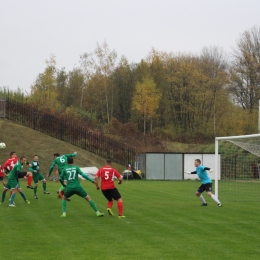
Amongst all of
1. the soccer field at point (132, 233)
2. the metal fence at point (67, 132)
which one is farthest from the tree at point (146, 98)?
the soccer field at point (132, 233)

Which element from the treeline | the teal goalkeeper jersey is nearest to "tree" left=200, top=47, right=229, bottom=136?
the treeline

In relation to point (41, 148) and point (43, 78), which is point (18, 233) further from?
point (43, 78)

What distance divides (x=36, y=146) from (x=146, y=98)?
22092 mm

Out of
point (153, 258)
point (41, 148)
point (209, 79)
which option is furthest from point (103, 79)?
point (153, 258)

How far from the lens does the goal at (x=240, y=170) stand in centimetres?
2491

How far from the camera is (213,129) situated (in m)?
69.9

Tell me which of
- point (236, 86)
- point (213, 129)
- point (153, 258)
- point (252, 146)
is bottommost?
point (153, 258)

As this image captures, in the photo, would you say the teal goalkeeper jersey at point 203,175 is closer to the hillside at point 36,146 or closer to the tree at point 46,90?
the hillside at point 36,146

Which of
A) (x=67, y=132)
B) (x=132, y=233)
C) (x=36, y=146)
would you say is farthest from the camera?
(x=67, y=132)

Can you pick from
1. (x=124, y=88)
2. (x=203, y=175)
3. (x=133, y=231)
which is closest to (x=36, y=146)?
(x=203, y=175)

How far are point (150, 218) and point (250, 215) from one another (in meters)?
3.54

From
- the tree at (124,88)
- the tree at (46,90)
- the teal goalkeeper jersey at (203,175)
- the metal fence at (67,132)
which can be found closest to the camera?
the teal goalkeeper jersey at (203,175)

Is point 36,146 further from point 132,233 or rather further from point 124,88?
point 132,233

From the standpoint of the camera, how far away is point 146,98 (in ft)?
216
